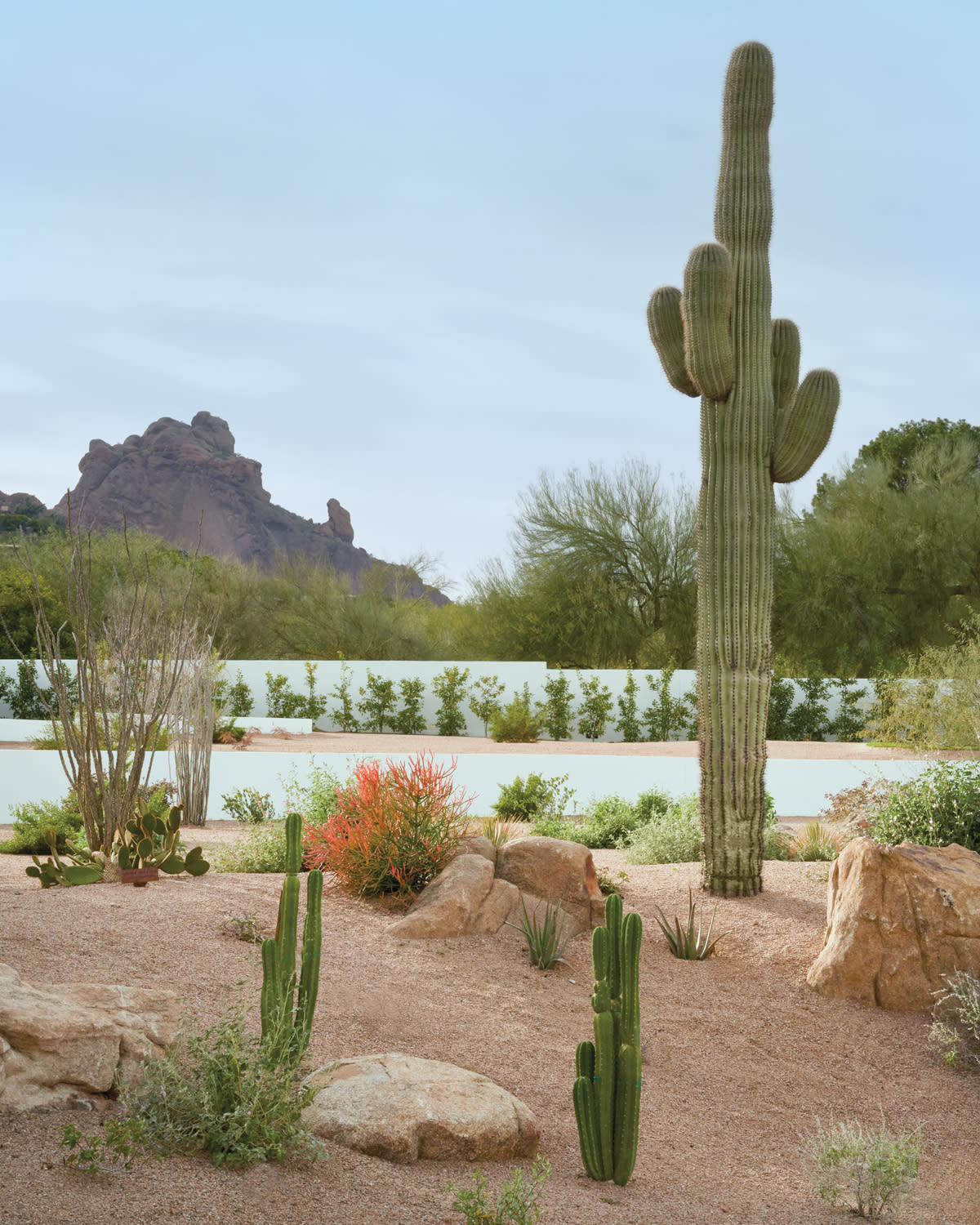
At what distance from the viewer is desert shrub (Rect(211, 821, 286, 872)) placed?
291 inches

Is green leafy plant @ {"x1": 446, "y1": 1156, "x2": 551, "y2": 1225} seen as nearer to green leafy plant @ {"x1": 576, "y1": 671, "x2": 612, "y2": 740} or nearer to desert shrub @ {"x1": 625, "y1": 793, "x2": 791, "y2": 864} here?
desert shrub @ {"x1": 625, "y1": 793, "x2": 791, "y2": 864}

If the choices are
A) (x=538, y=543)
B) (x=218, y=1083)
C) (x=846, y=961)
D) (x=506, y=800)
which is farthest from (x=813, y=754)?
(x=218, y=1083)

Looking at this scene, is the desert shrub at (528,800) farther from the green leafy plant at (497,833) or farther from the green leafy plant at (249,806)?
the green leafy plant at (249,806)

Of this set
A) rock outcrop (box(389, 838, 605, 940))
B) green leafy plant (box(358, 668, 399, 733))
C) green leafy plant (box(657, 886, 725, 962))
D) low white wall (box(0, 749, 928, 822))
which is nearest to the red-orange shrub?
rock outcrop (box(389, 838, 605, 940))

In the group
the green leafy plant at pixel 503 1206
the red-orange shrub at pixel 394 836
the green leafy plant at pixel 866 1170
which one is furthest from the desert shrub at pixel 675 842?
the green leafy plant at pixel 503 1206

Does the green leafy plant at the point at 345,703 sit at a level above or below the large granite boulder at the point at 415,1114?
above

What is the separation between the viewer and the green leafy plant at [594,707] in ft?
64.7

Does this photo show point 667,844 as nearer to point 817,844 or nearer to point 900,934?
point 817,844

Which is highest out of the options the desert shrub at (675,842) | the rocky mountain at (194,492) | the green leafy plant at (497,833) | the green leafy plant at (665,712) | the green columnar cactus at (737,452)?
the rocky mountain at (194,492)

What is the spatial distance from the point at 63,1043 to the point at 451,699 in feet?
57.5

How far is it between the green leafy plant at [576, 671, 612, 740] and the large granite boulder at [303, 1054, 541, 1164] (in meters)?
16.1

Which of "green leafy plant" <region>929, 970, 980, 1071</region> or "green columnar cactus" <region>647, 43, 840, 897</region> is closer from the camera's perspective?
"green leafy plant" <region>929, 970, 980, 1071</region>

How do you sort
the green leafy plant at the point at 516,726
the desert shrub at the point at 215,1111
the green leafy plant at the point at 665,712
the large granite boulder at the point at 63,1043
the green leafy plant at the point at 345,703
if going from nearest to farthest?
the desert shrub at the point at 215,1111 < the large granite boulder at the point at 63,1043 < the green leafy plant at the point at 516,726 < the green leafy plant at the point at 665,712 < the green leafy plant at the point at 345,703

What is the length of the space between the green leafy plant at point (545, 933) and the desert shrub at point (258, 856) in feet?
6.34
